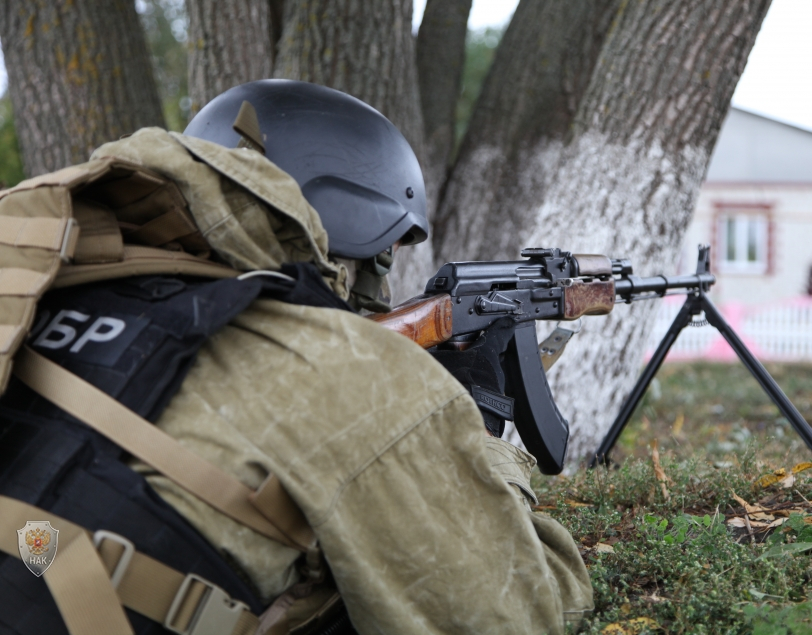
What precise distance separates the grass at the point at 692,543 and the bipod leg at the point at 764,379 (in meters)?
0.17

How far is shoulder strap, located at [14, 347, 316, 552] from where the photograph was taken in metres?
1.36

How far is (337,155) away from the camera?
2162 mm

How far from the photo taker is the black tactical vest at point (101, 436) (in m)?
1.33

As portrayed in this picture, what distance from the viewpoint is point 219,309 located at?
142 centimetres

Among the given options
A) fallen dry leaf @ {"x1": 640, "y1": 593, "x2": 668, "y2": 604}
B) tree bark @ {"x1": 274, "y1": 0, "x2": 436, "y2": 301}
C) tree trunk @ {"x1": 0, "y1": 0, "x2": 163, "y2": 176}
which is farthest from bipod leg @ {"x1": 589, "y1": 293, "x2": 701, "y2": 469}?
tree trunk @ {"x1": 0, "y1": 0, "x2": 163, "y2": 176}

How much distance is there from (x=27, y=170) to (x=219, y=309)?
3298mm

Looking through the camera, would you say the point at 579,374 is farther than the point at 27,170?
No

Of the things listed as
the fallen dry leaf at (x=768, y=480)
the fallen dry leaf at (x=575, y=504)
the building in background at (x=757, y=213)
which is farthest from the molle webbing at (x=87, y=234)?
the building in background at (x=757, y=213)

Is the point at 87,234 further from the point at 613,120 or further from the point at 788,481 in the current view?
the point at 613,120

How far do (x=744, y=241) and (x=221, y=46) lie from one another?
2055 centimetres

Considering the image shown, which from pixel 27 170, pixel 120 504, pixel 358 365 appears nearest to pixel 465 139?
pixel 27 170

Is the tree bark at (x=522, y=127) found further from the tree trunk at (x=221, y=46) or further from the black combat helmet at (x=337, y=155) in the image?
the black combat helmet at (x=337, y=155)

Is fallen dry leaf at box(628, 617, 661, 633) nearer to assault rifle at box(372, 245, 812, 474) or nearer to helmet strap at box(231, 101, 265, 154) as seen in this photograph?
assault rifle at box(372, 245, 812, 474)

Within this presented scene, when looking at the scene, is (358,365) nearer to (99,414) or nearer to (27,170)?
(99,414)
